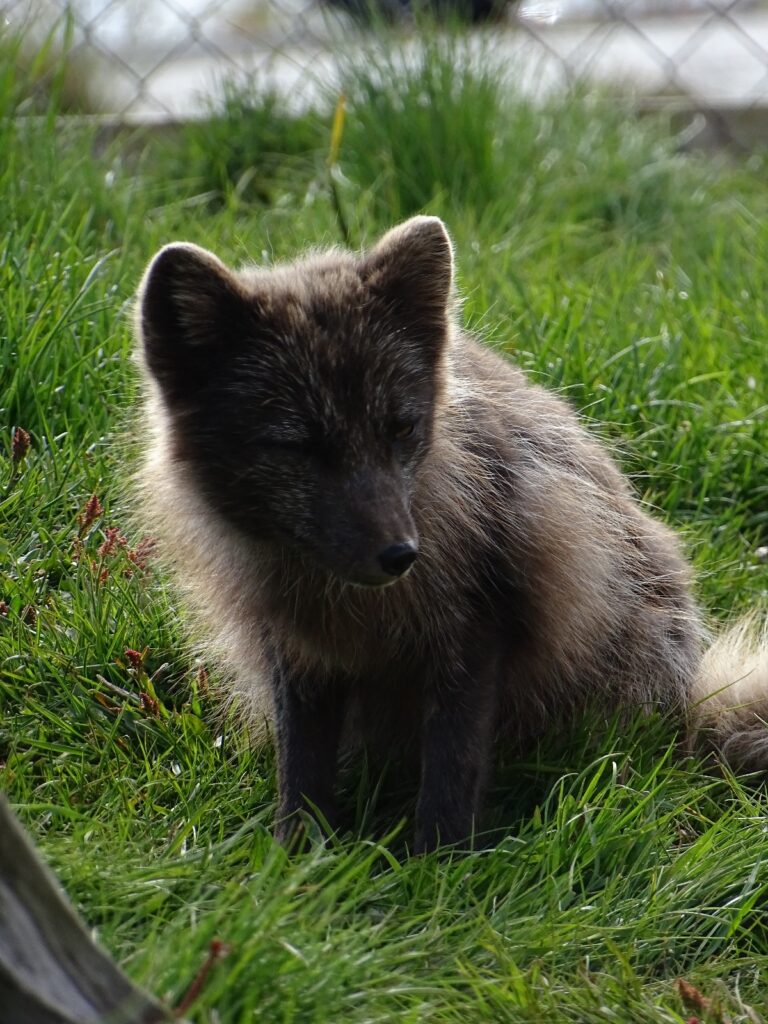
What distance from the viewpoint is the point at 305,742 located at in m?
3.39

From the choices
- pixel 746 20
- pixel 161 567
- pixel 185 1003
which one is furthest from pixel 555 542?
pixel 746 20

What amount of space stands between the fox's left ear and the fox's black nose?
0.59 metres

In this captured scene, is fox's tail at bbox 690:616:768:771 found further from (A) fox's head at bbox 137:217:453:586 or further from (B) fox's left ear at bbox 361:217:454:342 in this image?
(B) fox's left ear at bbox 361:217:454:342

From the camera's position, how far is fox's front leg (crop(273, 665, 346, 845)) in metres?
3.30

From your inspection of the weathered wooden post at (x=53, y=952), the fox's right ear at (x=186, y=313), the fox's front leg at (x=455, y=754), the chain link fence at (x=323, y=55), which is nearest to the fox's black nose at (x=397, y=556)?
the fox's front leg at (x=455, y=754)

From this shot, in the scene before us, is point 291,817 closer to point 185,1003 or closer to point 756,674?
point 185,1003

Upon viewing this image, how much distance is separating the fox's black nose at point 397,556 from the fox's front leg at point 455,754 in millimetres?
487

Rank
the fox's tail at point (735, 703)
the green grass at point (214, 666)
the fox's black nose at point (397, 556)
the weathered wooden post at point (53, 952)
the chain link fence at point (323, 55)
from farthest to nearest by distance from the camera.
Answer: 1. the chain link fence at point (323, 55)
2. the fox's tail at point (735, 703)
3. the fox's black nose at point (397, 556)
4. the green grass at point (214, 666)
5. the weathered wooden post at point (53, 952)

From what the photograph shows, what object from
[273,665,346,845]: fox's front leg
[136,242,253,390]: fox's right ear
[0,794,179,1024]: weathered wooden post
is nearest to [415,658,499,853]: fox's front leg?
[273,665,346,845]: fox's front leg

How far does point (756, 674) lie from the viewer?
12.3 feet

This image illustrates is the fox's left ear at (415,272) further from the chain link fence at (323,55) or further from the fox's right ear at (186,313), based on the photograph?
the chain link fence at (323,55)

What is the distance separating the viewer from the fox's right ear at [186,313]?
3.02 m

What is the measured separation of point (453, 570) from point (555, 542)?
0.31 meters

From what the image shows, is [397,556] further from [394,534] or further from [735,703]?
[735,703]
